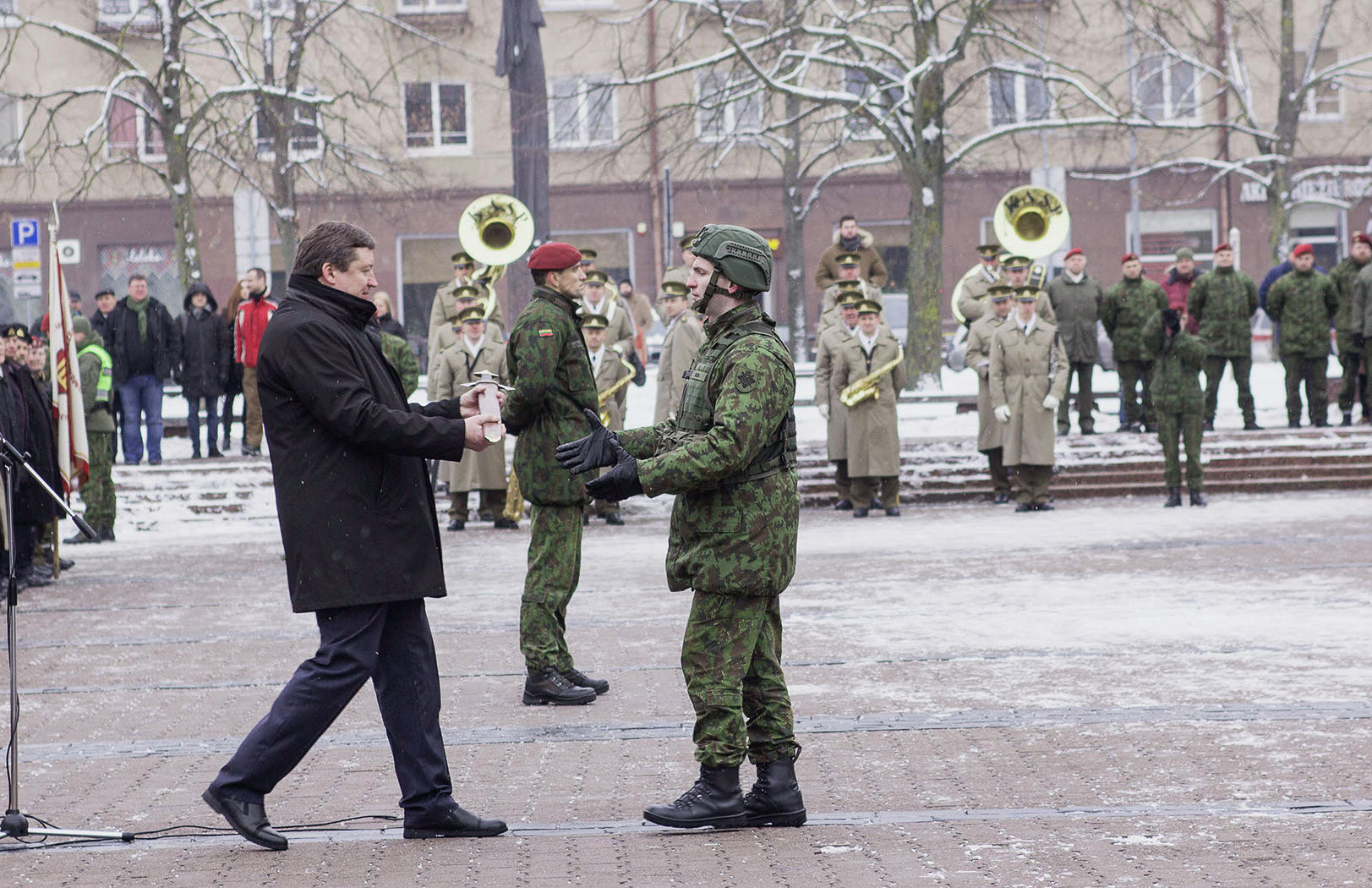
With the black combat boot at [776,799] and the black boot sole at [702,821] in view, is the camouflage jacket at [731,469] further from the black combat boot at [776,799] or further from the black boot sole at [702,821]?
the black boot sole at [702,821]

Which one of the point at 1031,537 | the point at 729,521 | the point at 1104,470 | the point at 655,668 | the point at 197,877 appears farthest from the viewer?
the point at 1104,470

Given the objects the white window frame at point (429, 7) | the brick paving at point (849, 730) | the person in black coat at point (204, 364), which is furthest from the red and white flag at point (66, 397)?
the white window frame at point (429, 7)

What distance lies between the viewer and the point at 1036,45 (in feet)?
109

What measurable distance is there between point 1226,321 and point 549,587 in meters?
13.3

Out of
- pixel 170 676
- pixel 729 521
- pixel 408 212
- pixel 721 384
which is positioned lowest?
pixel 170 676

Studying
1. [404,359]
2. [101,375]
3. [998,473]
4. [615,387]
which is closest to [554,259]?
[404,359]

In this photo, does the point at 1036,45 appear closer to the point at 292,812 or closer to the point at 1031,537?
the point at 1031,537

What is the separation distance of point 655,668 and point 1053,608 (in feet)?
8.88

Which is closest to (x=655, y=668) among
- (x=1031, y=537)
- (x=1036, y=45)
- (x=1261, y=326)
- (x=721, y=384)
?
(x=721, y=384)

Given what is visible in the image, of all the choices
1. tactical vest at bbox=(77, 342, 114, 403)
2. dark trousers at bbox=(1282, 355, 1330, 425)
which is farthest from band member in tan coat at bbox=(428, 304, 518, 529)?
dark trousers at bbox=(1282, 355, 1330, 425)

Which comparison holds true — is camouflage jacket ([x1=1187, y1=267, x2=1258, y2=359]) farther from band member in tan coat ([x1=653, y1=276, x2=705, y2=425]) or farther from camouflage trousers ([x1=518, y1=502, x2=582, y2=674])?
camouflage trousers ([x1=518, y1=502, x2=582, y2=674])

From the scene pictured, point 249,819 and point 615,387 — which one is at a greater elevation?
point 615,387

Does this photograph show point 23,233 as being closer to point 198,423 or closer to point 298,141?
point 198,423

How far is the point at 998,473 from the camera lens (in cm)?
1730
